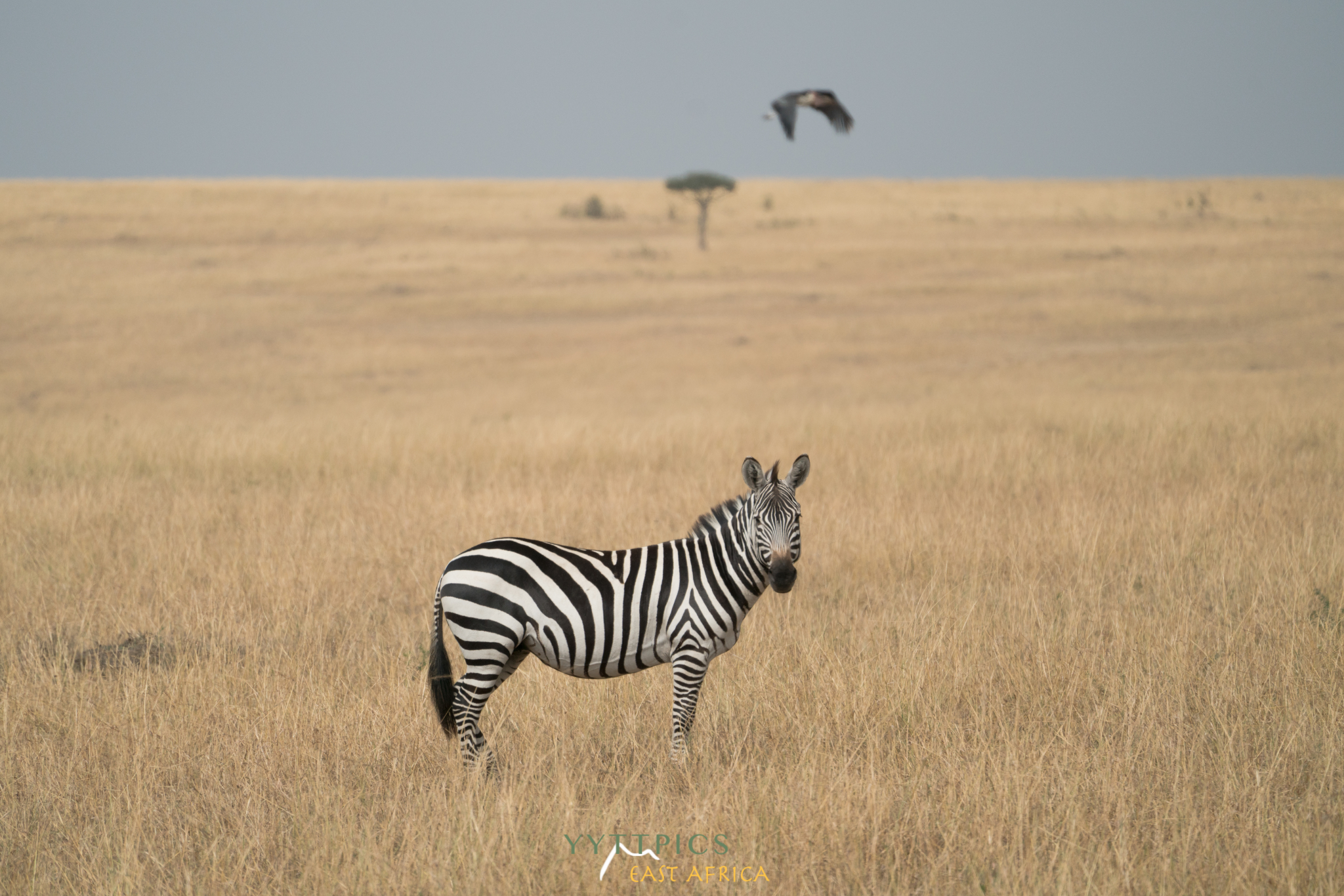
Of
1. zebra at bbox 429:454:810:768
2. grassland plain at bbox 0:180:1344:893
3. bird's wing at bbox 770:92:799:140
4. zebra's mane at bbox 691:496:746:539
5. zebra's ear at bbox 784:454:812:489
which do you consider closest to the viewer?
grassland plain at bbox 0:180:1344:893

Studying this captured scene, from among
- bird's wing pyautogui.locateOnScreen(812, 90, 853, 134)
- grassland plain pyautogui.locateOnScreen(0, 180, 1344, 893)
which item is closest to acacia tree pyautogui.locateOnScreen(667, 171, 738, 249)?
grassland plain pyautogui.locateOnScreen(0, 180, 1344, 893)

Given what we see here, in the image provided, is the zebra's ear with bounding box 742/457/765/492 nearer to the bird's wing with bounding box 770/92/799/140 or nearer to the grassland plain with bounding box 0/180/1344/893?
the grassland plain with bounding box 0/180/1344/893

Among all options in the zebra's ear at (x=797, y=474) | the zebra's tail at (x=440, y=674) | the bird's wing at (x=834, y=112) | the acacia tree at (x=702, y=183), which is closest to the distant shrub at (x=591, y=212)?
the acacia tree at (x=702, y=183)

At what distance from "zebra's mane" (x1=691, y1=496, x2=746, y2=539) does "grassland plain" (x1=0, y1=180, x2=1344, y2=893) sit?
40.1 inches

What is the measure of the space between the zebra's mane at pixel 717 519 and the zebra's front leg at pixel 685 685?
0.51m

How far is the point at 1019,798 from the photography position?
4.00 m

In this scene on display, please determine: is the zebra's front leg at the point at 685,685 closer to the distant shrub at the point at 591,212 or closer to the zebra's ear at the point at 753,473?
the zebra's ear at the point at 753,473

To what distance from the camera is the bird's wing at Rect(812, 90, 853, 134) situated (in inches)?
275

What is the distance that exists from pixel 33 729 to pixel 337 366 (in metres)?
22.9

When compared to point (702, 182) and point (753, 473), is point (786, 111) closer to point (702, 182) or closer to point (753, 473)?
point (753, 473)

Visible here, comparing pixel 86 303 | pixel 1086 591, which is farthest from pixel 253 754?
pixel 86 303

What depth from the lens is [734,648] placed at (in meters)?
6.22

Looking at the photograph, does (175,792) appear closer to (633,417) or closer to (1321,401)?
(633,417)

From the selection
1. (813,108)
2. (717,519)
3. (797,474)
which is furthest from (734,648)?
(813,108)
